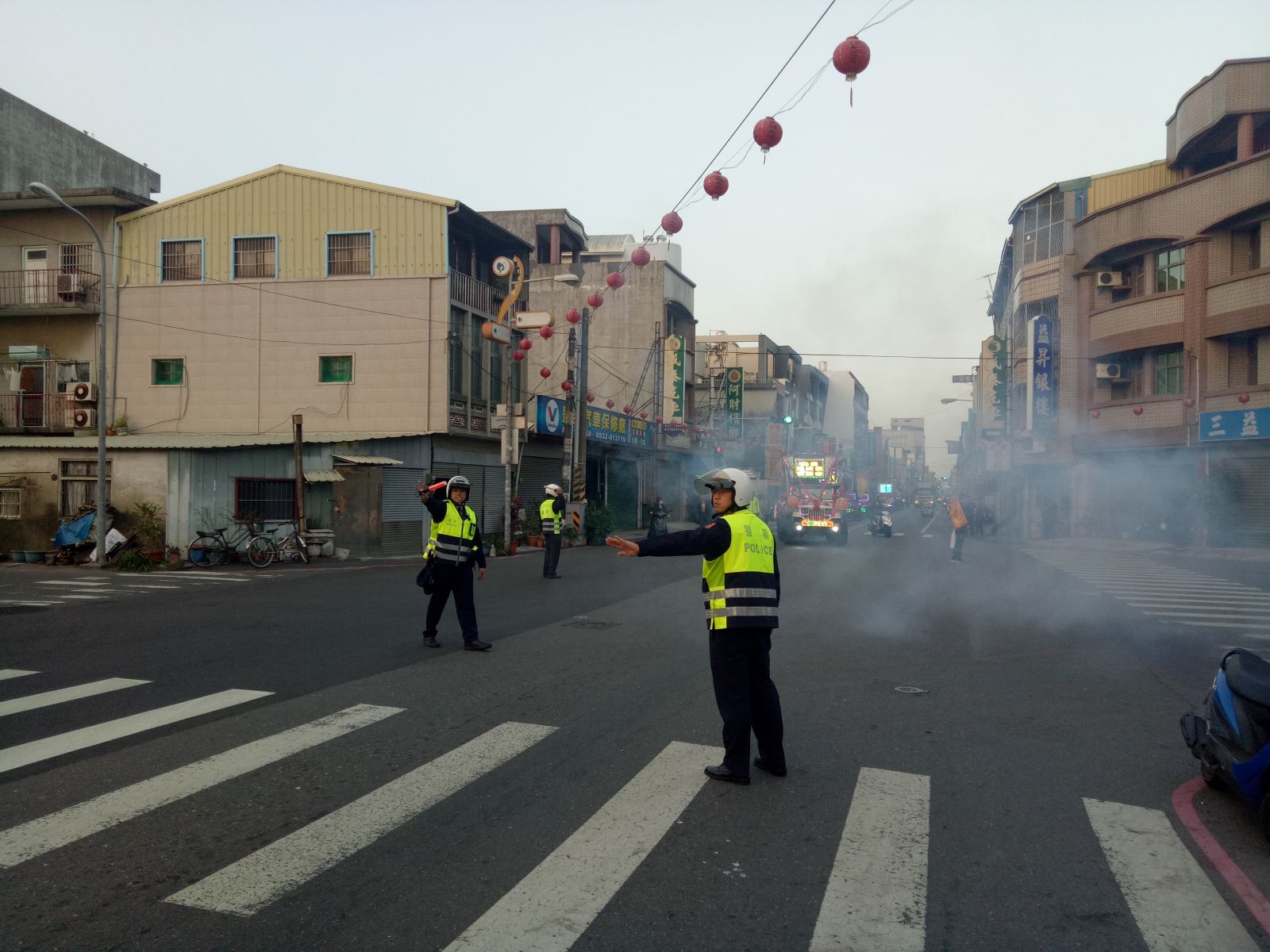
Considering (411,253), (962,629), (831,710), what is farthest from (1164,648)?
(411,253)

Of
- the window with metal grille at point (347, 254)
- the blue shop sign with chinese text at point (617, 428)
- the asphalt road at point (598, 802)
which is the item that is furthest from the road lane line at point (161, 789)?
the blue shop sign with chinese text at point (617, 428)

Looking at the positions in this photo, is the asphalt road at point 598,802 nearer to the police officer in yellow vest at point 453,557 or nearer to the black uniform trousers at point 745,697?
the black uniform trousers at point 745,697

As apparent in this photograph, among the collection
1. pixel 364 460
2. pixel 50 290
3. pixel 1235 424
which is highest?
pixel 50 290

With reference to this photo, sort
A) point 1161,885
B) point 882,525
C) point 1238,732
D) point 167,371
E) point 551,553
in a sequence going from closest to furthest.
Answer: point 1161,885
point 1238,732
point 551,553
point 167,371
point 882,525

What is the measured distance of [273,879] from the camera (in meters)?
3.95

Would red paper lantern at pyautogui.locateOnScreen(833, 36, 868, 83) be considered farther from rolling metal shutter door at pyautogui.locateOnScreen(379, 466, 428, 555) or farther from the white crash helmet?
rolling metal shutter door at pyautogui.locateOnScreen(379, 466, 428, 555)

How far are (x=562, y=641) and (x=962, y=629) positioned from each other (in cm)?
499

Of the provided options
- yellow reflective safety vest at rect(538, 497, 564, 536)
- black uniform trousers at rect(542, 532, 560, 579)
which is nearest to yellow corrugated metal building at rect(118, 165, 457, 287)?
yellow reflective safety vest at rect(538, 497, 564, 536)

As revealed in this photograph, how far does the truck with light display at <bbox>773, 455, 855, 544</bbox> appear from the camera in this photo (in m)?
29.8

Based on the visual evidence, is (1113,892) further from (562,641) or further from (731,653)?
(562,641)

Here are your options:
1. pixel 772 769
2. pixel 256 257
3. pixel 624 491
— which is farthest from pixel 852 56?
pixel 624 491

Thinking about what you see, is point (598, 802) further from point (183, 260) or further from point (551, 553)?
point (183, 260)

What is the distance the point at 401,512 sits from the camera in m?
23.4

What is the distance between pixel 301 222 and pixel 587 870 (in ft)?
81.8
